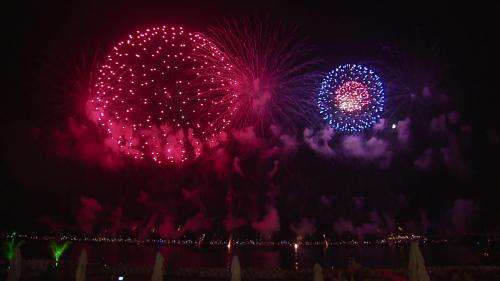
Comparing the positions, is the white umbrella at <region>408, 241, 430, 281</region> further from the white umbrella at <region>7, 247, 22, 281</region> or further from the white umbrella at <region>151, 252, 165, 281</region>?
the white umbrella at <region>7, 247, 22, 281</region>

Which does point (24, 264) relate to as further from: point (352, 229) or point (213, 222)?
point (352, 229)

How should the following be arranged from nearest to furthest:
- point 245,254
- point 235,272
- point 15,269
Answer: point 235,272 → point 15,269 → point 245,254

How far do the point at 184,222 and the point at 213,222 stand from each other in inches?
113

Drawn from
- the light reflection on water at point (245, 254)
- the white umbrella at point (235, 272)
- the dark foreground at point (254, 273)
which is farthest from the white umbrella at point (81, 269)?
the light reflection on water at point (245, 254)

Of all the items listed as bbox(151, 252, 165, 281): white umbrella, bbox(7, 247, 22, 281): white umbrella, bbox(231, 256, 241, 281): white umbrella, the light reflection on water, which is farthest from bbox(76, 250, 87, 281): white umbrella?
the light reflection on water

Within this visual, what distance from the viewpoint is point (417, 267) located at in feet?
39.6

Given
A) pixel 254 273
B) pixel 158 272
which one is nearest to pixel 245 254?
pixel 254 273

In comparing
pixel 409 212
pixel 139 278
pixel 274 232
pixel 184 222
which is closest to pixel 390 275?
pixel 139 278

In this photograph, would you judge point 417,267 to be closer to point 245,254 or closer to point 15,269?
point 15,269

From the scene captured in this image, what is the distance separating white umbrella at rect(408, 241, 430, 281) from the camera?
39.2 ft

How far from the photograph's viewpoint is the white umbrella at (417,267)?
470 inches

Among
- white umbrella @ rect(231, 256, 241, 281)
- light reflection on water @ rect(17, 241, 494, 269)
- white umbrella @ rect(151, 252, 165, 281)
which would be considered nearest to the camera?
white umbrella @ rect(231, 256, 241, 281)

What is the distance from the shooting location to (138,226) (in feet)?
130

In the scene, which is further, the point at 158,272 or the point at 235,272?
the point at 158,272
